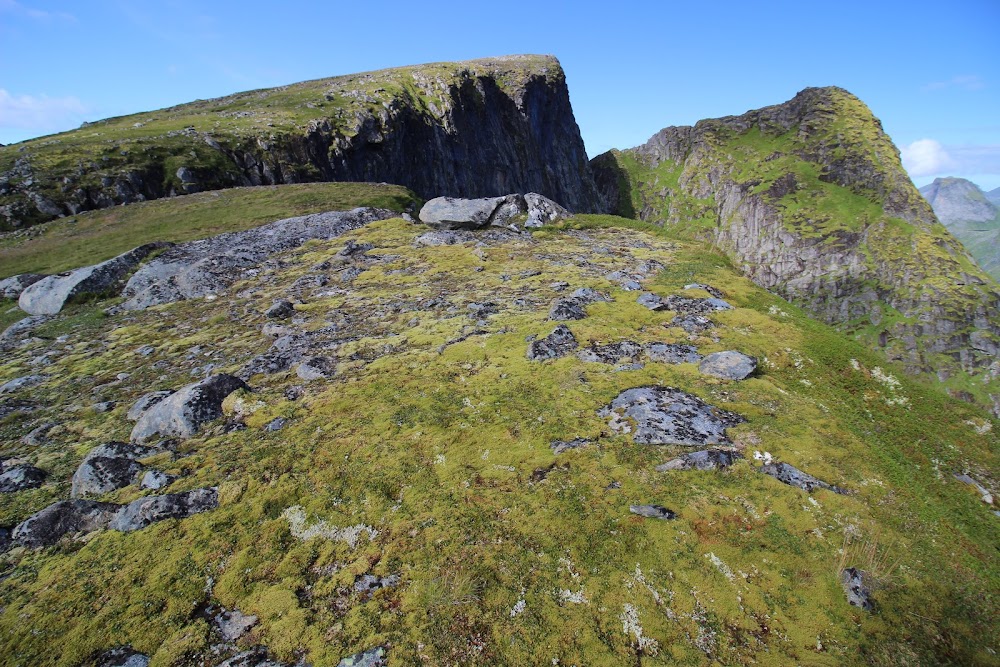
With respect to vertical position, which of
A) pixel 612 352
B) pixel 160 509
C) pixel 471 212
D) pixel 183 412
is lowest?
pixel 160 509

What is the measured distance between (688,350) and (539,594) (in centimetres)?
1092

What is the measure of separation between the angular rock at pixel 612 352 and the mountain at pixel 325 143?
213ft

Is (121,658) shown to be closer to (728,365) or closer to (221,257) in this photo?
(728,365)

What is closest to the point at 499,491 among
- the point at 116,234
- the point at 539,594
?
the point at 539,594

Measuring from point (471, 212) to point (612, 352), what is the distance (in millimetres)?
22239

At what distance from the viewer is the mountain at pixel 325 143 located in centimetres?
5703

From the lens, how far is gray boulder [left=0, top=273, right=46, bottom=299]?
31562mm

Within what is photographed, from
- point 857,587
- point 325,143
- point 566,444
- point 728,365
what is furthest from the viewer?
point 325,143

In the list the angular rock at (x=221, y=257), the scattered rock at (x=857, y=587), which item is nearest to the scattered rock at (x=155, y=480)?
the scattered rock at (x=857, y=587)

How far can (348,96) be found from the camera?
109 m

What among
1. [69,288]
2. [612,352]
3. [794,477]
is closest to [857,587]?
[794,477]

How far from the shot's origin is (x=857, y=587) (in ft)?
27.5

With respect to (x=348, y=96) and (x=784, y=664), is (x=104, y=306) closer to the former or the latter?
(x=784, y=664)

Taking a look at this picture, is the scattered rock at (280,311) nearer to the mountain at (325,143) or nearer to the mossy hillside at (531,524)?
the mossy hillside at (531,524)
